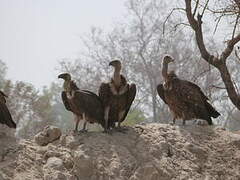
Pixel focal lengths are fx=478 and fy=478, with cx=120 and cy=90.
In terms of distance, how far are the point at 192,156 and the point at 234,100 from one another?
2497mm

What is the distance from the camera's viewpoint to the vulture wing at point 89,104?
24.0 feet

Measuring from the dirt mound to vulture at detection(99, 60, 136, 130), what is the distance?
0.39m

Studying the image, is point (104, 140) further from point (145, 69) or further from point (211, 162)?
point (145, 69)

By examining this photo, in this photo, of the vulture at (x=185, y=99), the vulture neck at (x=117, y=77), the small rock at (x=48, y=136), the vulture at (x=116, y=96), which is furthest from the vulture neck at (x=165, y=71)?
the small rock at (x=48, y=136)

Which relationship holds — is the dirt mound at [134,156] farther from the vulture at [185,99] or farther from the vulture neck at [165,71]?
the vulture neck at [165,71]

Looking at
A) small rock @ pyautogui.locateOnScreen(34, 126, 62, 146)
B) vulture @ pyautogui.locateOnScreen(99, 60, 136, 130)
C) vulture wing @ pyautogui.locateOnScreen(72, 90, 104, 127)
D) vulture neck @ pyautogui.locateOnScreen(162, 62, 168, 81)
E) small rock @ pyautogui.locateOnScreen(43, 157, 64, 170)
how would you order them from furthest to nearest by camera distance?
vulture neck @ pyautogui.locateOnScreen(162, 62, 168, 81)
vulture @ pyautogui.locateOnScreen(99, 60, 136, 130)
vulture wing @ pyautogui.locateOnScreen(72, 90, 104, 127)
small rock @ pyautogui.locateOnScreen(34, 126, 62, 146)
small rock @ pyautogui.locateOnScreen(43, 157, 64, 170)

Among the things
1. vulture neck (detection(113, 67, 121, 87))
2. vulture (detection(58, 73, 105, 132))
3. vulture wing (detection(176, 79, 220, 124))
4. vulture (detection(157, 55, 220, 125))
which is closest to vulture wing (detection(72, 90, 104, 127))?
vulture (detection(58, 73, 105, 132))

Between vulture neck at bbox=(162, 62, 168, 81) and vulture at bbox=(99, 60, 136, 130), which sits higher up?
vulture neck at bbox=(162, 62, 168, 81)

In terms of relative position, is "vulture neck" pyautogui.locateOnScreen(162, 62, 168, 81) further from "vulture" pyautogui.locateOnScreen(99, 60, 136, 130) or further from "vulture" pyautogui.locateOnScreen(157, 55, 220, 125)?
"vulture" pyautogui.locateOnScreen(99, 60, 136, 130)

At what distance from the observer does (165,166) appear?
662 centimetres

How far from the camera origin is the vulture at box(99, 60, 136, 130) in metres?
7.59

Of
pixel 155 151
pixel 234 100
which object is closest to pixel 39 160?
pixel 155 151

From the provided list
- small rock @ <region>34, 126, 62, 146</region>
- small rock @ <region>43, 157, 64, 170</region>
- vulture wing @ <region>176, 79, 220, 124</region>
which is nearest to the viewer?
small rock @ <region>43, 157, 64, 170</region>

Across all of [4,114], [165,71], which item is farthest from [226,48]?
[4,114]
